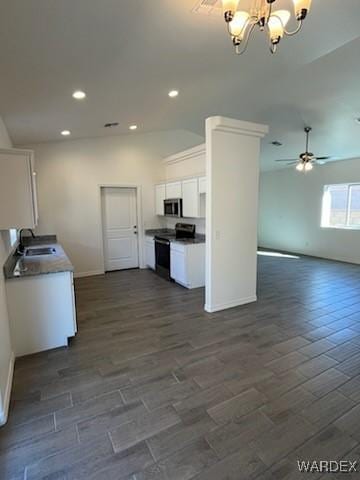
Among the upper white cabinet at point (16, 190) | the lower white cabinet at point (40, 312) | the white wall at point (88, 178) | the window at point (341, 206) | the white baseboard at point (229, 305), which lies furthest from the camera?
the window at point (341, 206)

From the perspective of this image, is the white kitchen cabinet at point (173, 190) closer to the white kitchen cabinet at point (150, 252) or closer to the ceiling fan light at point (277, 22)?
the white kitchen cabinet at point (150, 252)

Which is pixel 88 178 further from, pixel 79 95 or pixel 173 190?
pixel 79 95

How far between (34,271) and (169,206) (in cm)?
355

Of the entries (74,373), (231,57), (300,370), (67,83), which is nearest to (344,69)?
(231,57)

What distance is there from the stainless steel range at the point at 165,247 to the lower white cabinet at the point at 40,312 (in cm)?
269

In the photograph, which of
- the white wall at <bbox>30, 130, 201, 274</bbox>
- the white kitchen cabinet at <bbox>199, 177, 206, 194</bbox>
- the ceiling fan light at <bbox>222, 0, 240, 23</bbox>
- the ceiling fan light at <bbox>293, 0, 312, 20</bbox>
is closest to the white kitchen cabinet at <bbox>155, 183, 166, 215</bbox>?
the white wall at <bbox>30, 130, 201, 274</bbox>

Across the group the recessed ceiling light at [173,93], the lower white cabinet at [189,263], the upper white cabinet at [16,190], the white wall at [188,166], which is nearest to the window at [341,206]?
the white wall at [188,166]

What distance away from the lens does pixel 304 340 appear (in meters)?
Result: 3.10

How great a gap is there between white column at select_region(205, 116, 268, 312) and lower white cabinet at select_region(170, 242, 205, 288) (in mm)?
1039

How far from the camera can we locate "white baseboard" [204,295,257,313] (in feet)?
12.9

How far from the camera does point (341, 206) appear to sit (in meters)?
7.33

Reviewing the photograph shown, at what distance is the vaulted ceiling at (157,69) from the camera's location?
1.88 meters

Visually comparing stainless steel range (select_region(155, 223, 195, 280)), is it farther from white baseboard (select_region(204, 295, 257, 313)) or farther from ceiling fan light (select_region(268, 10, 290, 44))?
ceiling fan light (select_region(268, 10, 290, 44))

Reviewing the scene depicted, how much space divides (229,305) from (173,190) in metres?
2.96
